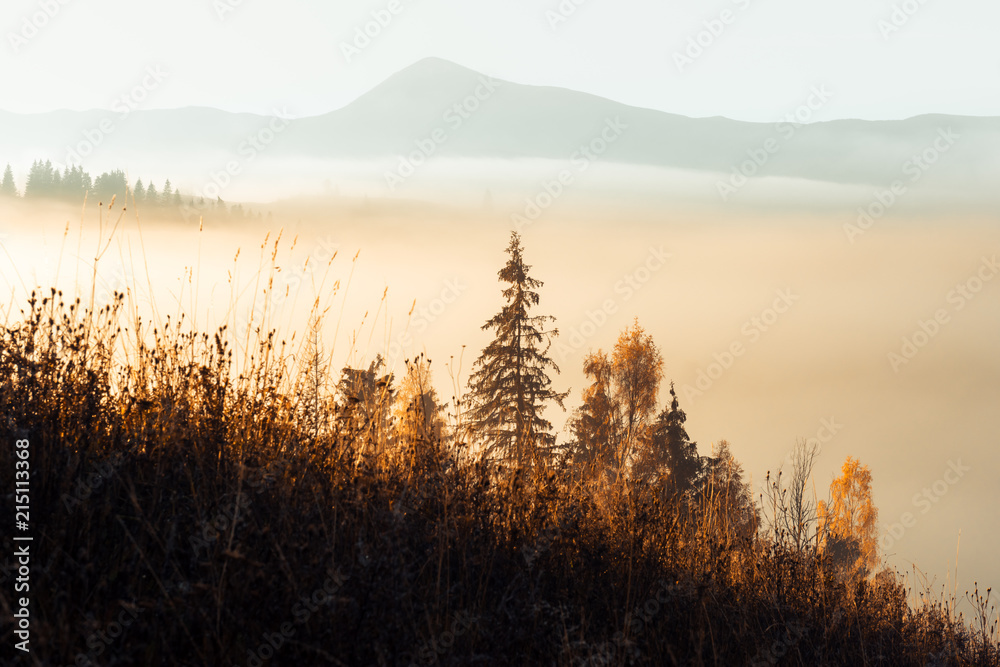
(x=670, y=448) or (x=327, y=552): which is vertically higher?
(x=670, y=448)

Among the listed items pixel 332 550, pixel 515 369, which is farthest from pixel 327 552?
pixel 515 369

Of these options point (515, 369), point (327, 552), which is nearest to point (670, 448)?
point (515, 369)

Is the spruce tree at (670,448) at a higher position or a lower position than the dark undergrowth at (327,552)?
higher

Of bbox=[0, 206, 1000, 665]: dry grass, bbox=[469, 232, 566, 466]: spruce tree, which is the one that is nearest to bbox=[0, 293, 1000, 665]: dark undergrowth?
bbox=[0, 206, 1000, 665]: dry grass

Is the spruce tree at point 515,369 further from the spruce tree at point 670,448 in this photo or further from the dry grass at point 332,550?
the dry grass at point 332,550

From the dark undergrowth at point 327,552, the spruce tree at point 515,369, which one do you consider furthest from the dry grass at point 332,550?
the spruce tree at point 515,369

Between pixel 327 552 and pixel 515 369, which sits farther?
pixel 515 369

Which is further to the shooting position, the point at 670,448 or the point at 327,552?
the point at 670,448

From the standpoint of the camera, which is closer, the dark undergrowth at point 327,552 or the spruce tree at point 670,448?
the dark undergrowth at point 327,552

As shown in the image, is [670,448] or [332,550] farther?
[670,448]

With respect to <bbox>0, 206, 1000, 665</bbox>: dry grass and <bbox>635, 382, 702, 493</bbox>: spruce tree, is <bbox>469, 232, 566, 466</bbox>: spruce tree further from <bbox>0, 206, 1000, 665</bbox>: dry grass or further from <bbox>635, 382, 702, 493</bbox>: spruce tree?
<bbox>0, 206, 1000, 665</bbox>: dry grass

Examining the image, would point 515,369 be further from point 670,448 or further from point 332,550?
point 332,550

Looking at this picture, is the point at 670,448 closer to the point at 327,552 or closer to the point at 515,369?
the point at 515,369

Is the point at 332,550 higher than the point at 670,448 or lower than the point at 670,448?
lower
